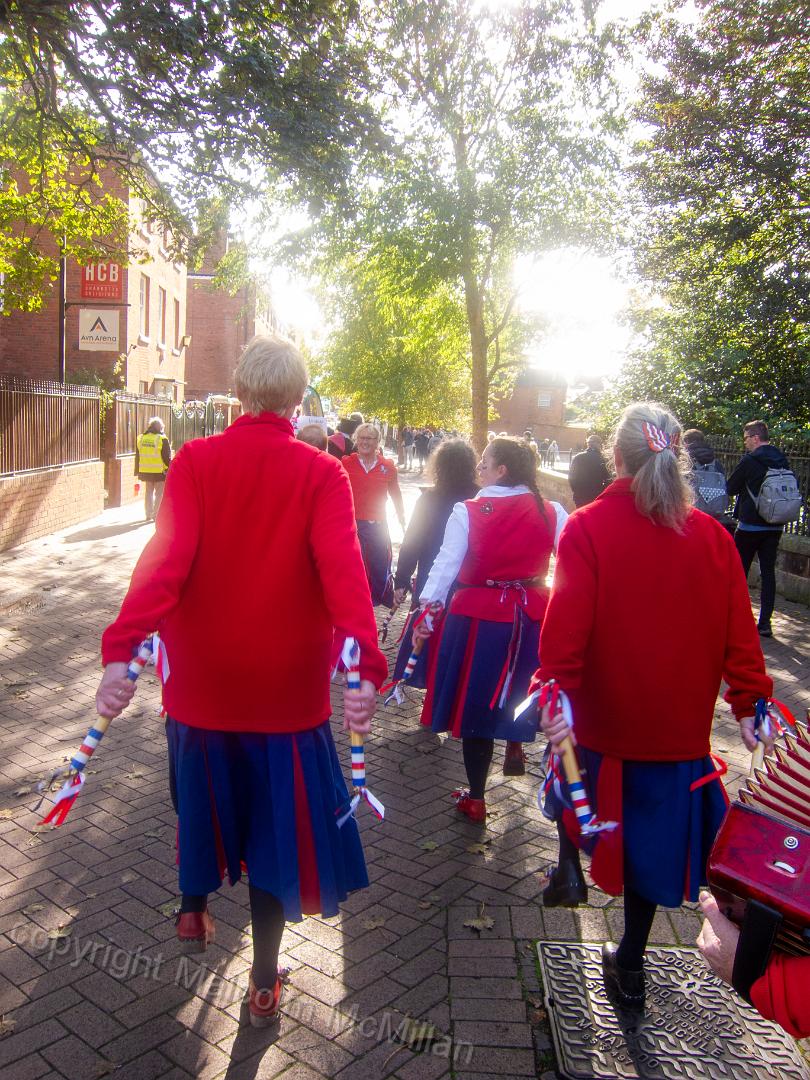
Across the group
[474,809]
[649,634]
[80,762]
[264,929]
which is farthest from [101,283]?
[649,634]

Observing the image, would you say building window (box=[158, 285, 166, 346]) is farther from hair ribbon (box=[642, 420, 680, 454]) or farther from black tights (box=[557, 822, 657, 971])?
black tights (box=[557, 822, 657, 971])

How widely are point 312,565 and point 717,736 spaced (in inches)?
167

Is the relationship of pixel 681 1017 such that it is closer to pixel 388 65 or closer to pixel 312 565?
pixel 312 565

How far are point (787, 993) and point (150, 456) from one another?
1513 cm

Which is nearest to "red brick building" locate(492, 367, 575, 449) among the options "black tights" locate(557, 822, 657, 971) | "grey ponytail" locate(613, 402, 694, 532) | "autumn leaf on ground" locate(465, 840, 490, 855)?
"autumn leaf on ground" locate(465, 840, 490, 855)

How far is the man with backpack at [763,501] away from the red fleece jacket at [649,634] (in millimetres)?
6643

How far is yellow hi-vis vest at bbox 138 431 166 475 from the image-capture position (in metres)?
15.7

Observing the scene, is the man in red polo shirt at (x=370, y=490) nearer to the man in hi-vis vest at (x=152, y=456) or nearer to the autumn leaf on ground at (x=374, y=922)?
the autumn leaf on ground at (x=374, y=922)

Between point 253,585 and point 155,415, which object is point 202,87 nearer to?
point 253,585

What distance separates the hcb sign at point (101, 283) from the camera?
2144 centimetres

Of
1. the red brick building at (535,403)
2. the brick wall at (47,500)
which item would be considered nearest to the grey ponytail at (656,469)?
the brick wall at (47,500)

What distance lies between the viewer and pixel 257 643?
2594 millimetres

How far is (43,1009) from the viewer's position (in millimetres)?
2887

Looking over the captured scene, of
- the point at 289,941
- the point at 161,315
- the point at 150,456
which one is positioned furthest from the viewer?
the point at 161,315
